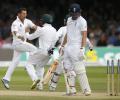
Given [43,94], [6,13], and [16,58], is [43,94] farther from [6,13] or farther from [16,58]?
[6,13]

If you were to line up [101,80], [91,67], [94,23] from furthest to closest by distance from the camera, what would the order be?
[94,23]
[91,67]
[101,80]

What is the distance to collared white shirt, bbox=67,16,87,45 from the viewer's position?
14.5m

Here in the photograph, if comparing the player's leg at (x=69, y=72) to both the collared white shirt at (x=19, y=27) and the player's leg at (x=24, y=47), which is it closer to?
the player's leg at (x=24, y=47)

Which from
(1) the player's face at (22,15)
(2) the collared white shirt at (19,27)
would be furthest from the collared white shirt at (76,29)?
(1) the player's face at (22,15)

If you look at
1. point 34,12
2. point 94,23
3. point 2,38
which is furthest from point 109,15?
point 2,38

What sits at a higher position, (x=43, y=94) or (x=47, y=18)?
(x=47, y=18)

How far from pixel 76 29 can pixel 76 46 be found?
1.26ft

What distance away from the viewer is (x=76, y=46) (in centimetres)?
1457

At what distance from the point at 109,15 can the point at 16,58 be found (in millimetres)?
19362

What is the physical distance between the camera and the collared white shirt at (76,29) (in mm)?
14547

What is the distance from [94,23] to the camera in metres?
35.1

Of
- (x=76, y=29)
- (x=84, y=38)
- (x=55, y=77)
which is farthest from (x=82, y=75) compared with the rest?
(x=55, y=77)

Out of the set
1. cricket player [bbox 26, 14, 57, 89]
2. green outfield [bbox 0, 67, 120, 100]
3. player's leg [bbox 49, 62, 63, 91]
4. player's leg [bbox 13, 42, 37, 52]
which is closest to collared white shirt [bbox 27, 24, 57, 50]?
cricket player [bbox 26, 14, 57, 89]

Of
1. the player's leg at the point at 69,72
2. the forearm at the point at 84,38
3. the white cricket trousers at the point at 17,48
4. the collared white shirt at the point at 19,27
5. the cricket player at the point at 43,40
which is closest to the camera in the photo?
the forearm at the point at 84,38
